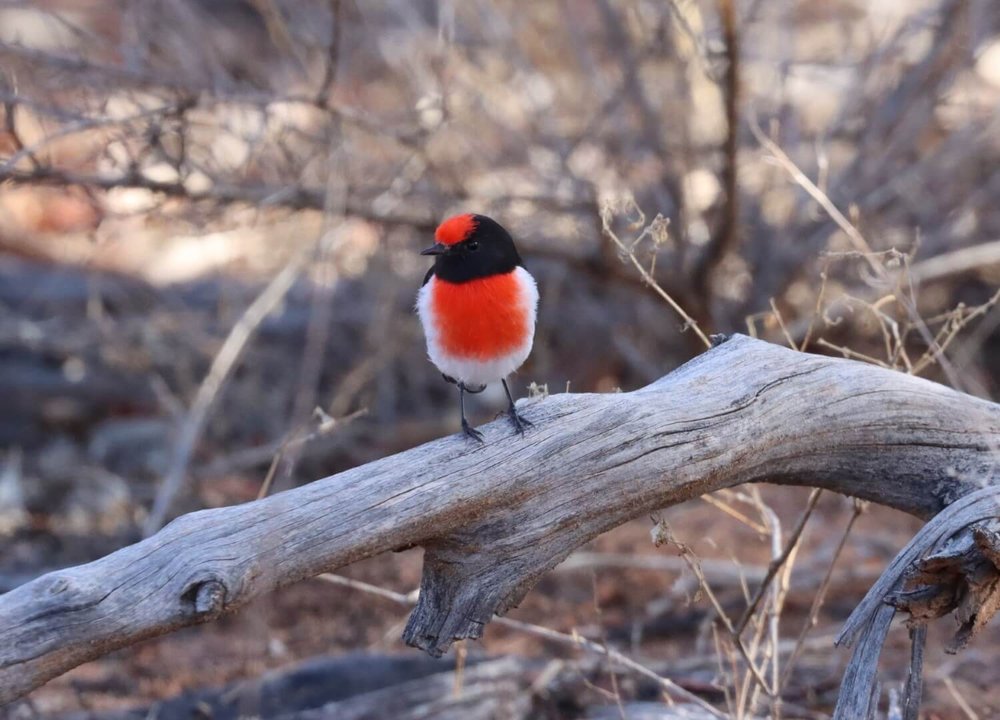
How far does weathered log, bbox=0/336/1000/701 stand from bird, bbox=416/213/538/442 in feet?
1.18

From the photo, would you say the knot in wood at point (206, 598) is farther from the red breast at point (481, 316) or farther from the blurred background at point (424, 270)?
the blurred background at point (424, 270)

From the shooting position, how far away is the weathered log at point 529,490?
8.82 ft

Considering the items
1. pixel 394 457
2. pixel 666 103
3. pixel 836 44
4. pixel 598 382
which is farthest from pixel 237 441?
pixel 836 44

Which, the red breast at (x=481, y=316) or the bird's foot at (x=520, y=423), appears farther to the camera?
the red breast at (x=481, y=316)

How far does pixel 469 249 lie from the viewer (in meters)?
3.59

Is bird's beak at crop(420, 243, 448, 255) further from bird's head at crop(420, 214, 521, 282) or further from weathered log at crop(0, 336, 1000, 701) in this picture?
weathered log at crop(0, 336, 1000, 701)

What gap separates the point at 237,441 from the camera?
759cm

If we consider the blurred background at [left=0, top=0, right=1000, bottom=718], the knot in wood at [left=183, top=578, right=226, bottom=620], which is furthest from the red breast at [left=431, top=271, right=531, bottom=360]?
the knot in wood at [left=183, top=578, right=226, bottom=620]

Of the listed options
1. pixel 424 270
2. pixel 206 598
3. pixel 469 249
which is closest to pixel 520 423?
pixel 469 249

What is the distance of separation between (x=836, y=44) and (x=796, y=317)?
3.59 m

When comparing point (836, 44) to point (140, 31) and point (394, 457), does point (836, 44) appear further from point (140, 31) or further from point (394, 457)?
point (394, 457)

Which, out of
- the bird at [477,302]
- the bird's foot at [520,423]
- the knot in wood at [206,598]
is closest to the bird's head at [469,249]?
the bird at [477,302]

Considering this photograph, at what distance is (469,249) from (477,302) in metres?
0.17

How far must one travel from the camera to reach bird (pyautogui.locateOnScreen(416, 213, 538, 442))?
355cm
